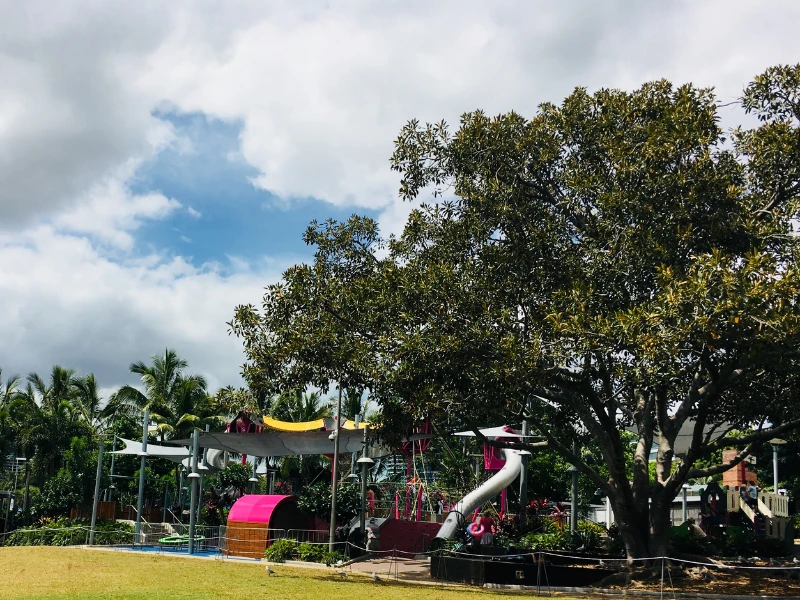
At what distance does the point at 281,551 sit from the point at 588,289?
1470cm

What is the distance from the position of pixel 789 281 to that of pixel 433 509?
87.4 feet

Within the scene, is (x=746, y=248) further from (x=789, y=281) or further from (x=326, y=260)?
(x=326, y=260)

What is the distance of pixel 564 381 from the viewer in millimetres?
21375

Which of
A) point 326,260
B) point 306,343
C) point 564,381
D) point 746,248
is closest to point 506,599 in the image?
point 564,381

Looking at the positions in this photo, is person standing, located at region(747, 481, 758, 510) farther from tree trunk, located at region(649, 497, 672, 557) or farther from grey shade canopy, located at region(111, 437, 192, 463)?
grey shade canopy, located at region(111, 437, 192, 463)

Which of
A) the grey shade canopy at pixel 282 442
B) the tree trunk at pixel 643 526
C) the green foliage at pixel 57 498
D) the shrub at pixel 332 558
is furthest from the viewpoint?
the green foliage at pixel 57 498

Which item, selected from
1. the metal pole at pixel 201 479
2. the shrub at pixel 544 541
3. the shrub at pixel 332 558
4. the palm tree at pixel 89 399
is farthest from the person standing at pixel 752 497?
the palm tree at pixel 89 399

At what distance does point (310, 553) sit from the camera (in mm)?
26750

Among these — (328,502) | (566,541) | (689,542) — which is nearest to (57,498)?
(328,502)

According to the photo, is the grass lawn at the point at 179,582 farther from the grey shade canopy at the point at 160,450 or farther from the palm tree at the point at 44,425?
the palm tree at the point at 44,425

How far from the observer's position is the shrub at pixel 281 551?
2653cm

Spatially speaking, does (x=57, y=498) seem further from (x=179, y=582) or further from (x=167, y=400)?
(x=179, y=582)

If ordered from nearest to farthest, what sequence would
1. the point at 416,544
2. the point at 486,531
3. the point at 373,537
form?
the point at 486,531
the point at 373,537
the point at 416,544

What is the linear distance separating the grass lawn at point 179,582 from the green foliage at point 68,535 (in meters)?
8.74
